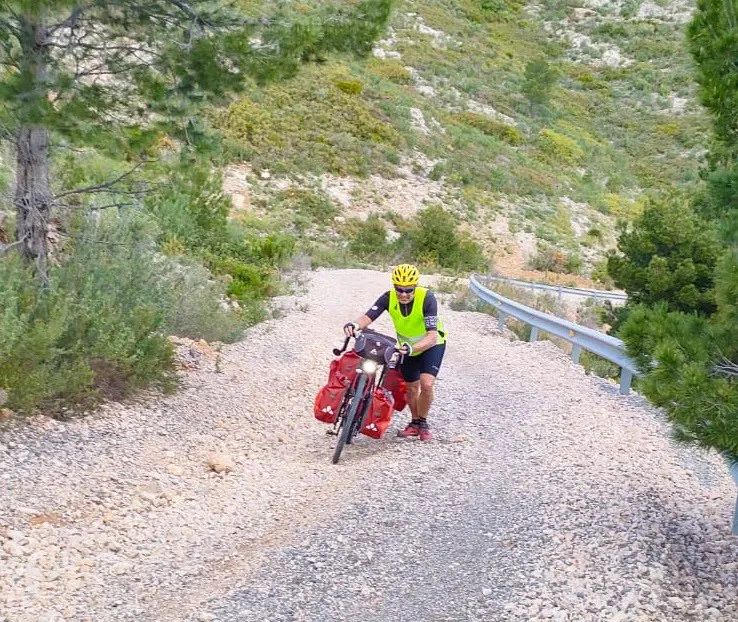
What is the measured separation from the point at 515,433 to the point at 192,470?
312 cm

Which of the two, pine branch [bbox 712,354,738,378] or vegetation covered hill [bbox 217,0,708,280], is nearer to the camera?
pine branch [bbox 712,354,738,378]

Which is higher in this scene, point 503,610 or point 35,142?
point 35,142

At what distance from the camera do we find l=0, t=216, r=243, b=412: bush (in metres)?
6.51

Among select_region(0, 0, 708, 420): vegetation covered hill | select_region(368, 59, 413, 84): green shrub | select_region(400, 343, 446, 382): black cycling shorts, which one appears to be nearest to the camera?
select_region(0, 0, 708, 420): vegetation covered hill

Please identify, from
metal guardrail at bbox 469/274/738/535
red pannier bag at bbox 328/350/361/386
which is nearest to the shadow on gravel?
metal guardrail at bbox 469/274/738/535

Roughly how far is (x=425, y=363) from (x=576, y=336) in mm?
3632

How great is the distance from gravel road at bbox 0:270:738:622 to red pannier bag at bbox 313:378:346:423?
37 cm

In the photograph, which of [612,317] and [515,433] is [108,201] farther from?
[612,317]

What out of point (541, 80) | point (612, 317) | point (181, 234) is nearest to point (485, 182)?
point (541, 80)

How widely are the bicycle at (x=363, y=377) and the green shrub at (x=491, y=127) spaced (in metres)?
43.2

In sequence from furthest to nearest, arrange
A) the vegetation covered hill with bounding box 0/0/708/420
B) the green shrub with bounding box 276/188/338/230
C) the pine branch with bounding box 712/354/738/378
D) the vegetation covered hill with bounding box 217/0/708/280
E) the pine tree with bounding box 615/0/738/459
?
the vegetation covered hill with bounding box 217/0/708/280 → the green shrub with bounding box 276/188/338/230 → the vegetation covered hill with bounding box 0/0/708/420 → the pine branch with bounding box 712/354/738/378 → the pine tree with bounding box 615/0/738/459

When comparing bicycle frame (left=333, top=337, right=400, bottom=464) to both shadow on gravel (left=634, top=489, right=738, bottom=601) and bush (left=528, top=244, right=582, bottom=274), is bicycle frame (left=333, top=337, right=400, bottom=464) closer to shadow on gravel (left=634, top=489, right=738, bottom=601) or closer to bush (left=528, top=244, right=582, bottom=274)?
shadow on gravel (left=634, top=489, right=738, bottom=601)

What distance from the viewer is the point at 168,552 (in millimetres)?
5238

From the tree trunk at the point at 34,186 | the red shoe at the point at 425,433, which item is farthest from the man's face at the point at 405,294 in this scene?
the tree trunk at the point at 34,186
